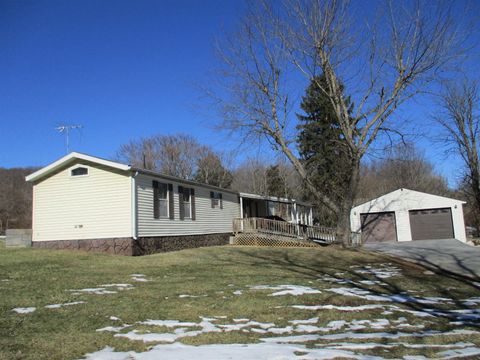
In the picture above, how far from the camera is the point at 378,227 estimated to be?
29359mm

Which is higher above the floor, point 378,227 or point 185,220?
point 185,220

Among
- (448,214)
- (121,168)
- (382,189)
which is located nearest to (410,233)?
(448,214)

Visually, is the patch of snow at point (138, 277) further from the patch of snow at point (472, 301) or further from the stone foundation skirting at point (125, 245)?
the patch of snow at point (472, 301)

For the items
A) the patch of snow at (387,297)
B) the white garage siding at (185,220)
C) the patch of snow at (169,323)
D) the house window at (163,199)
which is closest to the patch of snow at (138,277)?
the patch of snow at (169,323)

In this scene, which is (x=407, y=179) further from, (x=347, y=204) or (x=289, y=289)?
(x=289, y=289)

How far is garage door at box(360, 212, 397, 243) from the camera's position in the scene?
1143 inches

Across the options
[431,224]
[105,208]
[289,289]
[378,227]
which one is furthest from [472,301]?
[378,227]

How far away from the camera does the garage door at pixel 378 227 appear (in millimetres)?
29023

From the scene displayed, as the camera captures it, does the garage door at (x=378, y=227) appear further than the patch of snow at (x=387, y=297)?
Yes

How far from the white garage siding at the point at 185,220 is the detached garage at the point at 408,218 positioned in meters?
10.3

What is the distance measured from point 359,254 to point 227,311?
10821 millimetres

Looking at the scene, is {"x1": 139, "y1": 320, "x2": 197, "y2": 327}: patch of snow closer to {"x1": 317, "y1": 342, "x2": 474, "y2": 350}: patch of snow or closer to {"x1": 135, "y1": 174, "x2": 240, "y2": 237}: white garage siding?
{"x1": 317, "y1": 342, "x2": 474, "y2": 350}: patch of snow

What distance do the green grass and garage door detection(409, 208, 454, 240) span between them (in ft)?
54.9

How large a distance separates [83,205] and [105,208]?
98 cm
